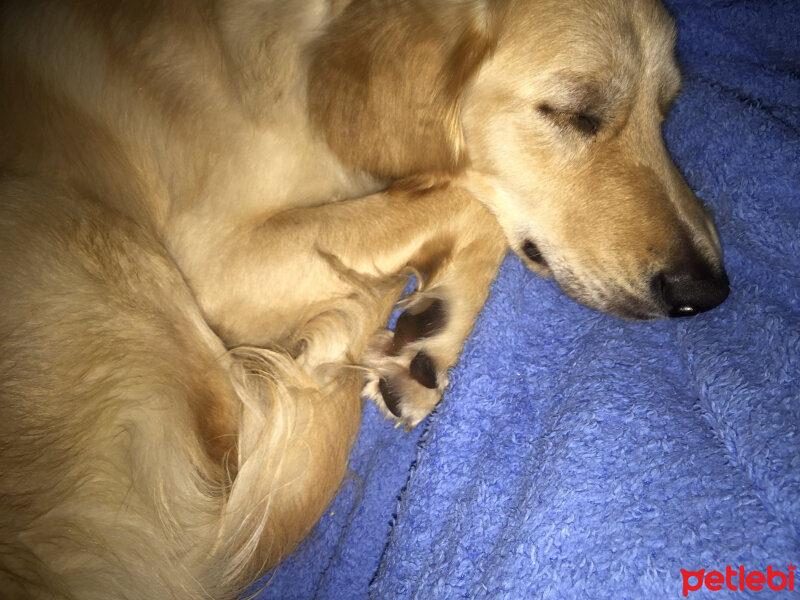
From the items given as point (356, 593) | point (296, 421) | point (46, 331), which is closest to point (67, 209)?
point (46, 331)

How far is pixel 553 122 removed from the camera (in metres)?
1.28

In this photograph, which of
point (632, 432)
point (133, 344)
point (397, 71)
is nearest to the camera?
point (632, 432)

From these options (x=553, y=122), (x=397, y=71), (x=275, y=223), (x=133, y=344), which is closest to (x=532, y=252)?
(x=553, y=122)

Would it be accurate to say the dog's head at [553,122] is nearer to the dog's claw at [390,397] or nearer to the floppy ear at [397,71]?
the floppy ear at [397,71]

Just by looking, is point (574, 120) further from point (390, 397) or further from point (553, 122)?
point (390, 397)

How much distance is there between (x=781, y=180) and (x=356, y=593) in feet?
4.44

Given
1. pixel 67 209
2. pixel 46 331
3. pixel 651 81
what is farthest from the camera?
pixel 651 81

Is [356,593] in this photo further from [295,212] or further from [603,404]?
[295,212]

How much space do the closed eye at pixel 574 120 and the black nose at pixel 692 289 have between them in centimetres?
→ 36

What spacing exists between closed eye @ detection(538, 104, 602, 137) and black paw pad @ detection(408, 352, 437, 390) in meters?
0.60

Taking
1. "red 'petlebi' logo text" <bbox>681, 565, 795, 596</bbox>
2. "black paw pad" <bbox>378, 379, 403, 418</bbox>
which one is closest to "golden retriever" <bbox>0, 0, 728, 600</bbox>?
"black paw pad" <bbox>378, 379, 403, 418</bbox>

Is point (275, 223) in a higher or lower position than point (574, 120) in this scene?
higher

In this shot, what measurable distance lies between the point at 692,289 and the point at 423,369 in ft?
1.90

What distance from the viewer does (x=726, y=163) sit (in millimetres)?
1365
